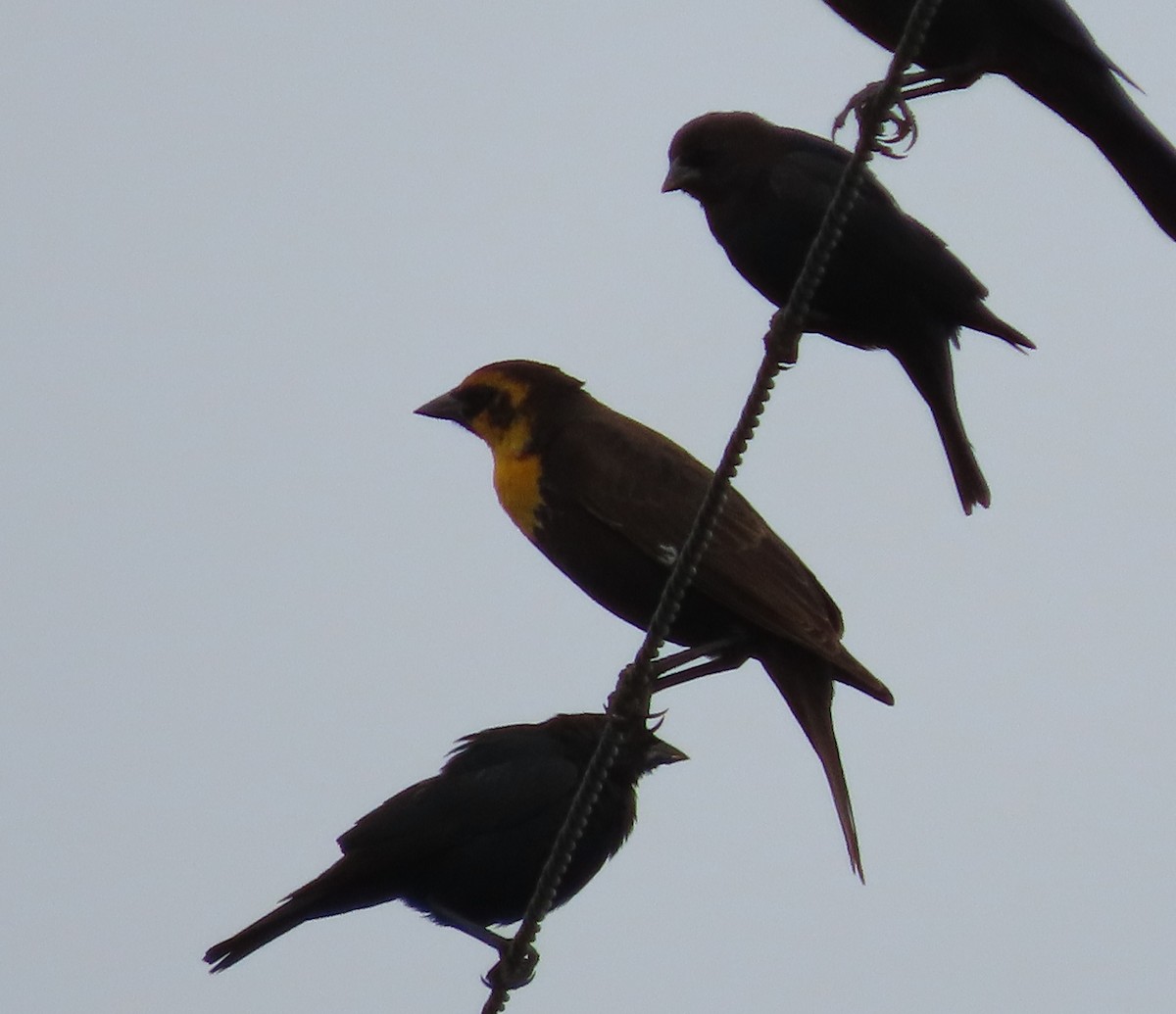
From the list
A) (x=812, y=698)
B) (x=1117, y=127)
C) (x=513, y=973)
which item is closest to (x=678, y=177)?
(x=1117, y=127)

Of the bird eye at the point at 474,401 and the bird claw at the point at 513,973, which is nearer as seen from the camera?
the bird claw at the point at 513,973

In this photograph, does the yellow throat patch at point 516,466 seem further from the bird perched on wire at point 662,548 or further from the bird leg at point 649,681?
the bird leg at point 649,681

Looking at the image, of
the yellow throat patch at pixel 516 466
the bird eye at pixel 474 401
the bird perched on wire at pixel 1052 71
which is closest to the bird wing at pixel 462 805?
the yellow throat patch at pixel 516 466

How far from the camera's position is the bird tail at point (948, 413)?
5.06 m

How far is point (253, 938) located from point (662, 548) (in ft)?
5.08

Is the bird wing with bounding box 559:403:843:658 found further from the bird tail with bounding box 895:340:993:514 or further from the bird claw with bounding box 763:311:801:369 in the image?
the bird claw with bounding box 763:311:801:369

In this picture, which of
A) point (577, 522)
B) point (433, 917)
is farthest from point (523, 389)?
point (433, 917)

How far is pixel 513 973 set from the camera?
495cm

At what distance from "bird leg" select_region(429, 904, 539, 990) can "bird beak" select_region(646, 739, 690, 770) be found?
26.8 inches

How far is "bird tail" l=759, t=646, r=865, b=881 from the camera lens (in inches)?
197

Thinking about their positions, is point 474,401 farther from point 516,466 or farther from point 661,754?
point 661,754

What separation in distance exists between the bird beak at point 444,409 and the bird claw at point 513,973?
166 cm

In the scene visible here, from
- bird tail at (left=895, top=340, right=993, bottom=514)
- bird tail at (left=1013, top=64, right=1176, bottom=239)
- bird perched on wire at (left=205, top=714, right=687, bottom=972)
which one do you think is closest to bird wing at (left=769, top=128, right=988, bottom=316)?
bird tail at (left=895, top=340, right=993, bottom=514)

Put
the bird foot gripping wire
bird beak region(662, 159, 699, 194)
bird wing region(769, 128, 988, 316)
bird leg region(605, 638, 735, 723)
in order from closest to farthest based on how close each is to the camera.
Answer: the bird foot gripping wire → bird leg region(605, 638, 735, 723) → bird wing region(769, 128, 988, 316) → bird beak region(662, 159, 699, 194)
